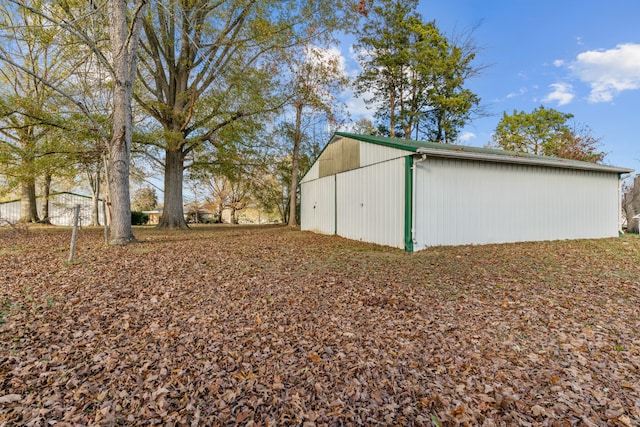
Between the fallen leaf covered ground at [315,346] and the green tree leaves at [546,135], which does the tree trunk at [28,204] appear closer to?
the fallen leaf covered ground at [315,346]

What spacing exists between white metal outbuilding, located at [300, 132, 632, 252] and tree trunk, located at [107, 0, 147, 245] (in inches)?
265

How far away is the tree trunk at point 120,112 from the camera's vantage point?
7668mm

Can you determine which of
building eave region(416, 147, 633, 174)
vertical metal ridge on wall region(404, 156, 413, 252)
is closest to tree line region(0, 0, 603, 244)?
vertical metal ridge on wall region(404, 156, 413, 252)

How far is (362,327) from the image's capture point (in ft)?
10.7

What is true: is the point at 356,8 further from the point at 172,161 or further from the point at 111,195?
the point at 111,195

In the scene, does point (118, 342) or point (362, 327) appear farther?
point (362, 327)

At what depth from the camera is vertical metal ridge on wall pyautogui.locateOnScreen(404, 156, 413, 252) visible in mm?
7453

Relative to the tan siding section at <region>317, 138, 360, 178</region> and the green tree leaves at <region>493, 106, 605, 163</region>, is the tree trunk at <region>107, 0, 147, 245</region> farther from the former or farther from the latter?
the green tree leaves at <region>493, 106, 605, 163</region>

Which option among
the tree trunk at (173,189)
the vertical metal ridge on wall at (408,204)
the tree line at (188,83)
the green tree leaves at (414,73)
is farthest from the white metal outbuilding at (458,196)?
the green tree leaves at (414,73)

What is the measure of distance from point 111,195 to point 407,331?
7988 millimetres

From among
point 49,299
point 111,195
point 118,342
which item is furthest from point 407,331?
point 111,195

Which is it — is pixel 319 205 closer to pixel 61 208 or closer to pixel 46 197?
pixel 46 197

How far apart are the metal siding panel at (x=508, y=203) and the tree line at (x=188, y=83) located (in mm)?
7564

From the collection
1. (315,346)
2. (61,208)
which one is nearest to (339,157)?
(315,346)
